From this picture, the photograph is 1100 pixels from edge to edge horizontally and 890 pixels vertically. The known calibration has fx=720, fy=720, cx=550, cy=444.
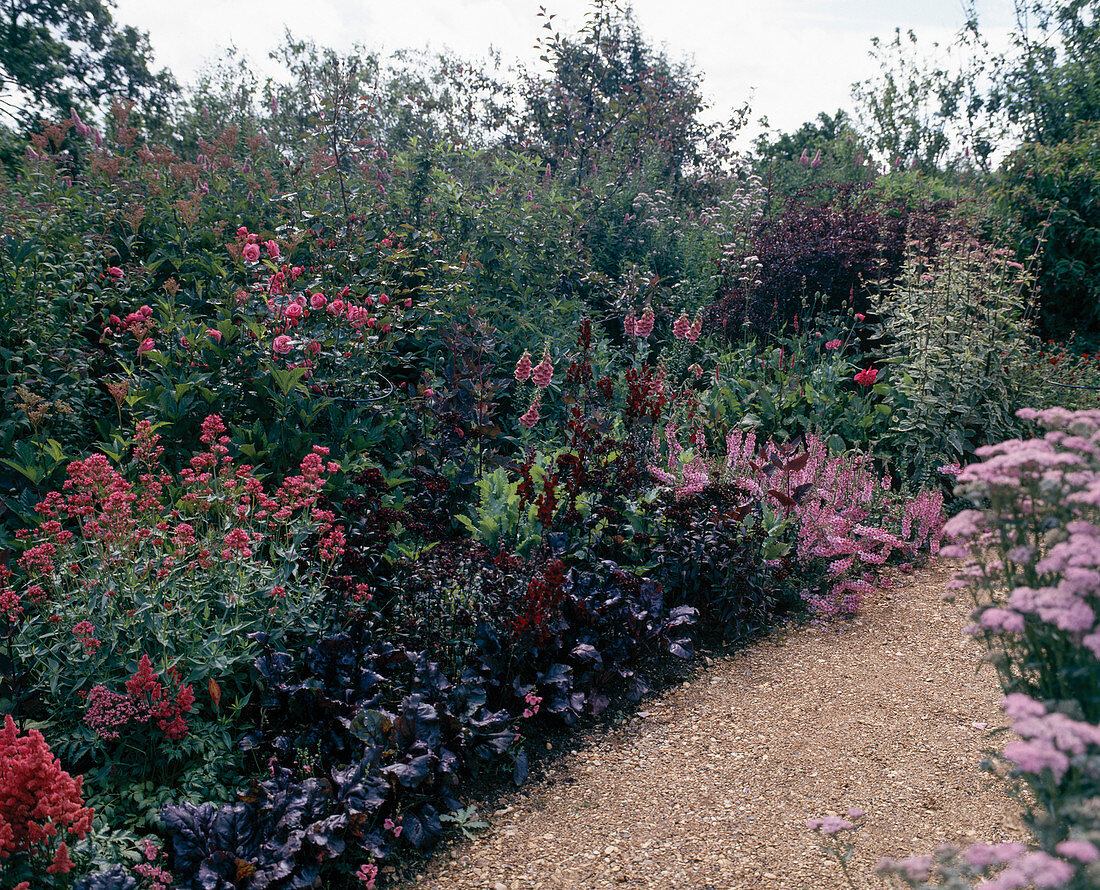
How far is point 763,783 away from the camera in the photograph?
2.84m

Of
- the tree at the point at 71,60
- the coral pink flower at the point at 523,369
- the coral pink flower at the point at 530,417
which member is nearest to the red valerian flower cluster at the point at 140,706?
the coral pink flower at the point at 530,417

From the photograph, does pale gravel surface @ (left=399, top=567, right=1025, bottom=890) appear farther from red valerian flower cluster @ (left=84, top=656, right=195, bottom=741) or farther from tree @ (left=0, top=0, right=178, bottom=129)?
tree @ (left=0, top=0, right=178, bottom=129)

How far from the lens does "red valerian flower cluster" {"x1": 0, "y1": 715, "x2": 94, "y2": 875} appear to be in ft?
6.39

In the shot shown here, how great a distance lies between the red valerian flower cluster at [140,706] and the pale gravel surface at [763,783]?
37.4 inches

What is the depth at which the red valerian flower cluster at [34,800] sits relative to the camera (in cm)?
195

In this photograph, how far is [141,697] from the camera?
7.71 feet

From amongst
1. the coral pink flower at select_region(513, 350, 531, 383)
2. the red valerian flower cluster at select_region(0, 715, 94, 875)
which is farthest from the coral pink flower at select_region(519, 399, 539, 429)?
the red valerian flower cluster at select_region(0, 715, 94, 875)

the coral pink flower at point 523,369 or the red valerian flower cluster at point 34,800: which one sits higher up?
the coral pink flower at point 523,369

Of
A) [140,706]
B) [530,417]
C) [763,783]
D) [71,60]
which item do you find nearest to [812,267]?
[530,417]

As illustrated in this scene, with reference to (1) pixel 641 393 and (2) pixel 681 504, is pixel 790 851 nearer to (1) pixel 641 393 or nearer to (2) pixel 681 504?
Result: (2) pixel 681 504

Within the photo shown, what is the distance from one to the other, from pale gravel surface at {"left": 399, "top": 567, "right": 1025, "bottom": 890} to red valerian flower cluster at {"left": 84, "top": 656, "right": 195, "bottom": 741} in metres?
0.95

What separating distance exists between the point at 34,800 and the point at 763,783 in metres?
2.44

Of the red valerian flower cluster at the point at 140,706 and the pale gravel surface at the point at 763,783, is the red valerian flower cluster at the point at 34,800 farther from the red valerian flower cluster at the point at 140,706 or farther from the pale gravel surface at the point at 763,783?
the pale gravel surface at the point at 763,783

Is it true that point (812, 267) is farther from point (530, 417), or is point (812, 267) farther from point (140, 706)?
point (140, 706)
